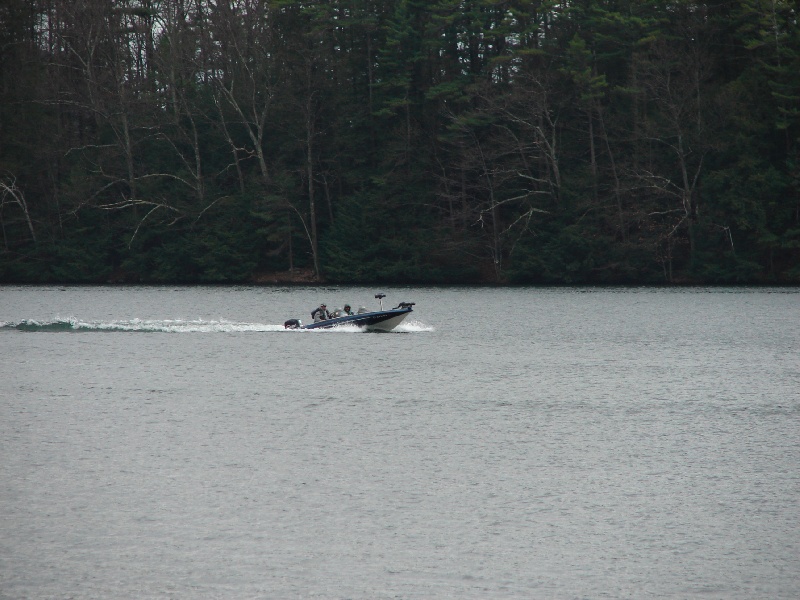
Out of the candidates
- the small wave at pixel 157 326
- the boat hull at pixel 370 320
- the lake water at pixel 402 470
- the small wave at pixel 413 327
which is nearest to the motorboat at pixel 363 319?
the boat hull at pixel 370 320

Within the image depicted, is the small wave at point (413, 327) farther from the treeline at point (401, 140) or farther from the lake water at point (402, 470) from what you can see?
the treeline at point (401, 140)

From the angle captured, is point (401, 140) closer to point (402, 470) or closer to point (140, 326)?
point (140, 326)

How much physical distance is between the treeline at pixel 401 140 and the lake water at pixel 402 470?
29.0 metres

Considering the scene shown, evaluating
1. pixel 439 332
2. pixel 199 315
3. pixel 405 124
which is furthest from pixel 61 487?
pixel 405 124

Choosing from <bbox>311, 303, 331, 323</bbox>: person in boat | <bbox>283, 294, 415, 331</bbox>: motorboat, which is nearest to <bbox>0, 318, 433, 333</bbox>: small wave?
<bbox>283, 294, 415, 331</bbox>: motorboat

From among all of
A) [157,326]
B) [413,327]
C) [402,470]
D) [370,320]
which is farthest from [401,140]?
[402,470]

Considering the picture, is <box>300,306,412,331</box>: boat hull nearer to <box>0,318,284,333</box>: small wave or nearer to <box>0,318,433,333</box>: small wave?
<box>0,318,433,333</box>: small wave

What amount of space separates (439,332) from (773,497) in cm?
3197

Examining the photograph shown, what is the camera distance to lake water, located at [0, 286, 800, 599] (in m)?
14.1

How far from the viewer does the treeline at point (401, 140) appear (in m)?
71.1

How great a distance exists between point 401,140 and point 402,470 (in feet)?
208

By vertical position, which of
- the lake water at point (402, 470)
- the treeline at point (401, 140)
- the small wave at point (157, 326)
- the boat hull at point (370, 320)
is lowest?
the lake water at point (402, 470)

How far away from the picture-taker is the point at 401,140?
81875 mm

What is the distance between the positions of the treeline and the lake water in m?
29.0
